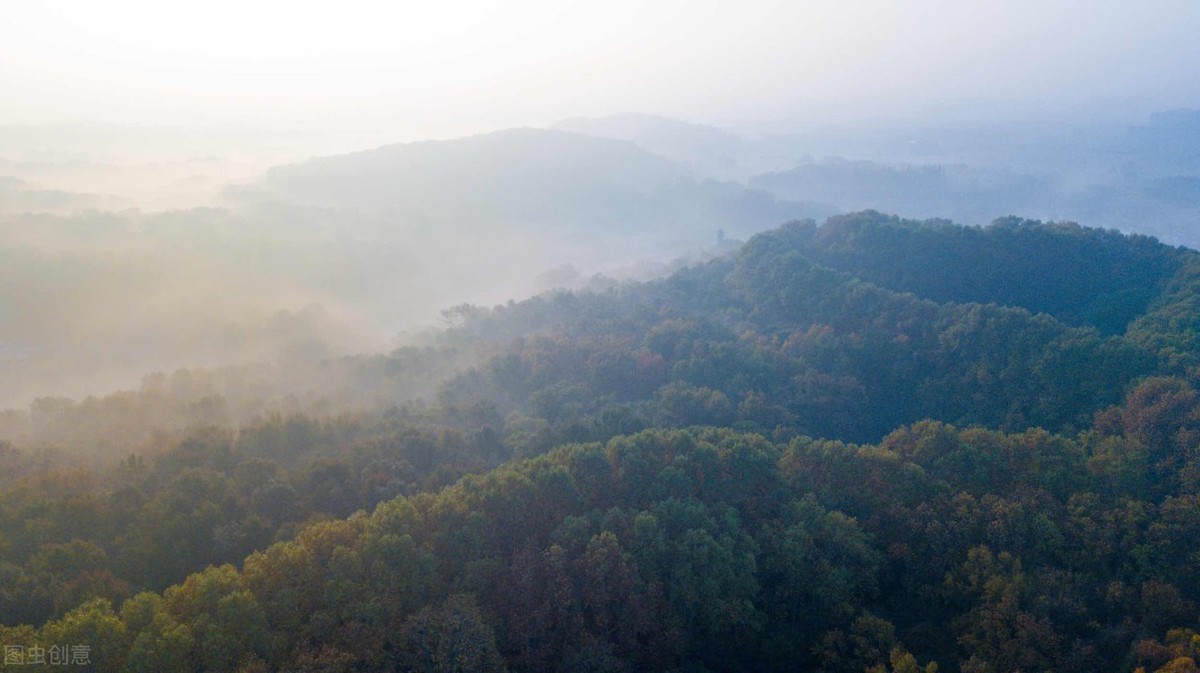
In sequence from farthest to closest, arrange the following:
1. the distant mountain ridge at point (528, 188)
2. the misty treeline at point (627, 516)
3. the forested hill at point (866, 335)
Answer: the distant mountain ridge at point (528, 188) < the forested hill at point (866, 335) < the misty treeline at point (627, 516)

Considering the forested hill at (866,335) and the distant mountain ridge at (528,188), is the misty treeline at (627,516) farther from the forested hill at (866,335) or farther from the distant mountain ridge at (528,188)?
the distant mountain ridge at (528,188)

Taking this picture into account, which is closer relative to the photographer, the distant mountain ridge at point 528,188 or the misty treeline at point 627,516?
the misty treeline at point 627,516

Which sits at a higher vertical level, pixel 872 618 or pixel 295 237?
pixel 295 237

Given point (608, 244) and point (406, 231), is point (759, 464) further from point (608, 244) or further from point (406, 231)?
point (608, 244)

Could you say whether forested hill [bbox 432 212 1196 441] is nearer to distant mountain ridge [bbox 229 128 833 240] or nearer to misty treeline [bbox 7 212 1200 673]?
misty treeline [bbox 7 212 1200 673]

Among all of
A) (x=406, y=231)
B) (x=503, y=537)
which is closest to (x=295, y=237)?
(x=406, y=231)

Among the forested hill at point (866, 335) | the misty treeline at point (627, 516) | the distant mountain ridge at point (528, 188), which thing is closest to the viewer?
the misty treeline at point (627, 516)

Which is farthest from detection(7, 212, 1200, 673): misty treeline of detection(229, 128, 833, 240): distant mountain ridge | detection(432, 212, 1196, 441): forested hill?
detection(229, 128, 833, 240): distant mountain ridge

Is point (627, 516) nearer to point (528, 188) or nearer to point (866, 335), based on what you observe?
point (866, 335)

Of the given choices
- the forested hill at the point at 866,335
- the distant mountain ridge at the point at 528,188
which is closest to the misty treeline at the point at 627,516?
the forested hill at the point at 866,335
